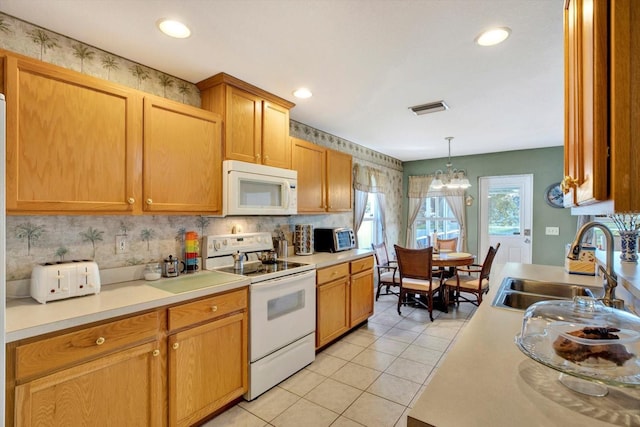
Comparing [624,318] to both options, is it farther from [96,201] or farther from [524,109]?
[524,109]

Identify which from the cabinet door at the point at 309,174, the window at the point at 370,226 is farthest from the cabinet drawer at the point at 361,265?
the window at the point at 370,226

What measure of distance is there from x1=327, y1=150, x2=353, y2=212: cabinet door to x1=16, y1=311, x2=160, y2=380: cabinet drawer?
2267mm

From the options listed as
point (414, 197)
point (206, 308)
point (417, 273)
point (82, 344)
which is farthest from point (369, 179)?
point (82, 344)

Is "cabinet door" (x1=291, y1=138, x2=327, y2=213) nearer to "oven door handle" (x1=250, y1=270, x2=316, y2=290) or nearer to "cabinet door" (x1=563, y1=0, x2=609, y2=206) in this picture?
"oven door handle" (x1=250, y1=270, x2=316, y2=290)

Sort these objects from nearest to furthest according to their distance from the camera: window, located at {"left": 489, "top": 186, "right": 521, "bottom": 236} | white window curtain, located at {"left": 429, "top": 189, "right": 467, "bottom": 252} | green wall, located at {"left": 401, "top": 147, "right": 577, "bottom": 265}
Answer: green wall, located at {"left": 401, "top": 147, "right": 577, "bottom": 265} → window, located at {"left": 489, "top": 186, "right": 521, "bottom": 236} → white window curtain, located at {"left": 429, "top": 189, "right": 467, "bottom": 252}

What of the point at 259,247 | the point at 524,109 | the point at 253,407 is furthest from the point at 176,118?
the point at 524,109

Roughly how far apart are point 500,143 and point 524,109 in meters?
1.63

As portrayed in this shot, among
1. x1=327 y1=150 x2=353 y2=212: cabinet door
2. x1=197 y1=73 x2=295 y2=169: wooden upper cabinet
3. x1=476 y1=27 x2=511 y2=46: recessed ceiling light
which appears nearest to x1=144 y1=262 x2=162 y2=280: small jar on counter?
x1=197 y1=73 x2=295 y2=169: wooden upper cabinet

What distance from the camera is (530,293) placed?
1950mm

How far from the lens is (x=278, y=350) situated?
238cm

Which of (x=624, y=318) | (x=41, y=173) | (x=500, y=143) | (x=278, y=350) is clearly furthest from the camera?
(x=500, y=143)

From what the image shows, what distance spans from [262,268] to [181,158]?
41.6 inches

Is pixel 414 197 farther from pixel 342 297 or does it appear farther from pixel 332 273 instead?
pixel 332 273

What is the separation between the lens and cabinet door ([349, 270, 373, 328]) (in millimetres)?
3375
